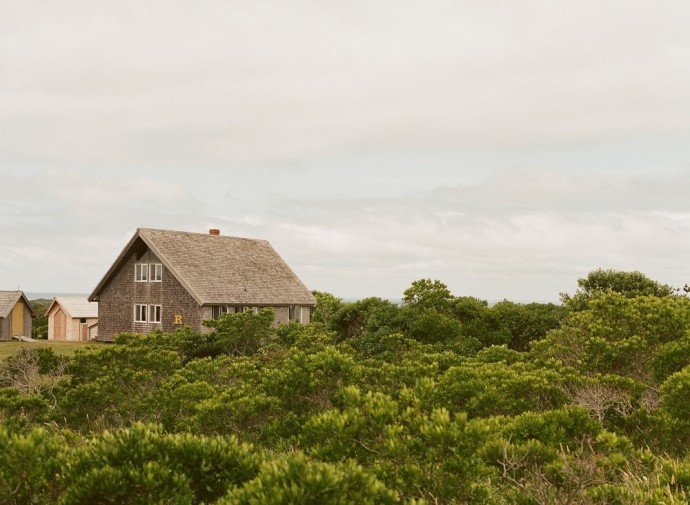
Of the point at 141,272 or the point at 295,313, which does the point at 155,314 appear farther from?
the point at 295,313

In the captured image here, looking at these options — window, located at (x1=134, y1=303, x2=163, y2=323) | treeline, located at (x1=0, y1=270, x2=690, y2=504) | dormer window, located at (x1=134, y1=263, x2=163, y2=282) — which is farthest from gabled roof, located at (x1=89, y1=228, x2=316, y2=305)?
treeline, located at (x1=0, y1=270, x2=690, y2=504)

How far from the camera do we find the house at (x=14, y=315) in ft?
208

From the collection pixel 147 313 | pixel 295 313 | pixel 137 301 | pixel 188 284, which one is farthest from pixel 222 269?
pixel 295 313

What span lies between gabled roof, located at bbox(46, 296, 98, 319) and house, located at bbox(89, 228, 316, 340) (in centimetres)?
1060

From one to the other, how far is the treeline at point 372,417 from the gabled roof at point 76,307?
32.7 m

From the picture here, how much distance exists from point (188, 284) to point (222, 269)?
14.4 ft

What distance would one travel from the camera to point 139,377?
2275cm

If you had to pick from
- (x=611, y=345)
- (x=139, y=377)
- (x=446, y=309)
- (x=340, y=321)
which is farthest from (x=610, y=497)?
(x=340, y=321)

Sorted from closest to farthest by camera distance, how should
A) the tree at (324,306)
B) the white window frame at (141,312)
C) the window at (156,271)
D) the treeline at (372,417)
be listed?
the treeline at (372,417)
the window at (156,271)
the white window frame at (141,312)
the tree at (324,306)

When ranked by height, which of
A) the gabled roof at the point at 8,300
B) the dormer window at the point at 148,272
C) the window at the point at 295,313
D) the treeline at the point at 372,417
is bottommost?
the treeline at the point at 372,417

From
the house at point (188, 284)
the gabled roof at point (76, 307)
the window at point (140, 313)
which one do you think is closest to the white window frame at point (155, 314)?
the house at point (188, 284)

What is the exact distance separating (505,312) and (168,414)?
25528 mm

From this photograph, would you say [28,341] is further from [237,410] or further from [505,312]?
[237,410]

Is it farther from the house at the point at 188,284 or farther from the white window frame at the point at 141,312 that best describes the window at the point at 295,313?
the white window frame at the point at 141,312
